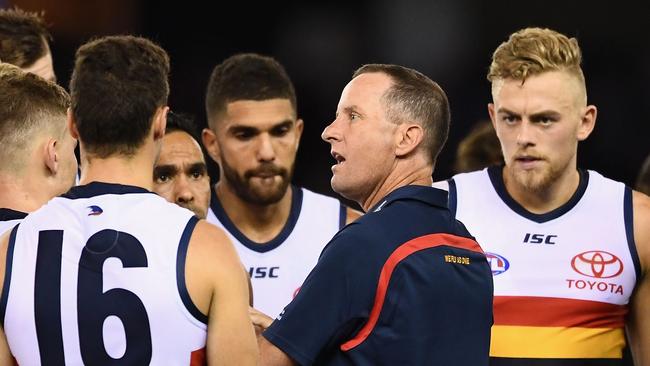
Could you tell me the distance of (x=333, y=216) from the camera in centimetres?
510

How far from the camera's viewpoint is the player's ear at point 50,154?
362cm

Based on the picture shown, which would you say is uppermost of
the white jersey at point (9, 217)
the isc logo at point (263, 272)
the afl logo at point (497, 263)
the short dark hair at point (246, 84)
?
the short dark hair at point (246, 84)

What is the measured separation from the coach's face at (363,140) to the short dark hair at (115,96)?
0.60m

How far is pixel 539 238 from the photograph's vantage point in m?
4.50

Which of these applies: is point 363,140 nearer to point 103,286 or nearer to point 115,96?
point 115,96

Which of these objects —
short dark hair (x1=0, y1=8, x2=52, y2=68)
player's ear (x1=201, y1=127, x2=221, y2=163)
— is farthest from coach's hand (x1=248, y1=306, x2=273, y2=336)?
short dark hair (x1=0, y1=8, x2=52, y2=68)

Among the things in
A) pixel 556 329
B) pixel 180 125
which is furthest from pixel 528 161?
pixel 180 125

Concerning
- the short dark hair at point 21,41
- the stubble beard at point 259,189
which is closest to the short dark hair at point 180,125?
the stubble beard at point 259,189

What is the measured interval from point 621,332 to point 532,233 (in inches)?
21.2

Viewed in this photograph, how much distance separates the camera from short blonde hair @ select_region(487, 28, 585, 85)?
177 inches

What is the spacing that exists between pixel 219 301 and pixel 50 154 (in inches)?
35.0

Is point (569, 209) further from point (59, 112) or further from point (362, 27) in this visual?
point (362, 27)

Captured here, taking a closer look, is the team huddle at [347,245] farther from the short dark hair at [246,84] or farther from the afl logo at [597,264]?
the short dark hair at [246,84]

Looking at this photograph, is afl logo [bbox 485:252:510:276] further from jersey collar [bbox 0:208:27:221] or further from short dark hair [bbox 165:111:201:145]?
jersey collar [bbox 0:208:27:221]
